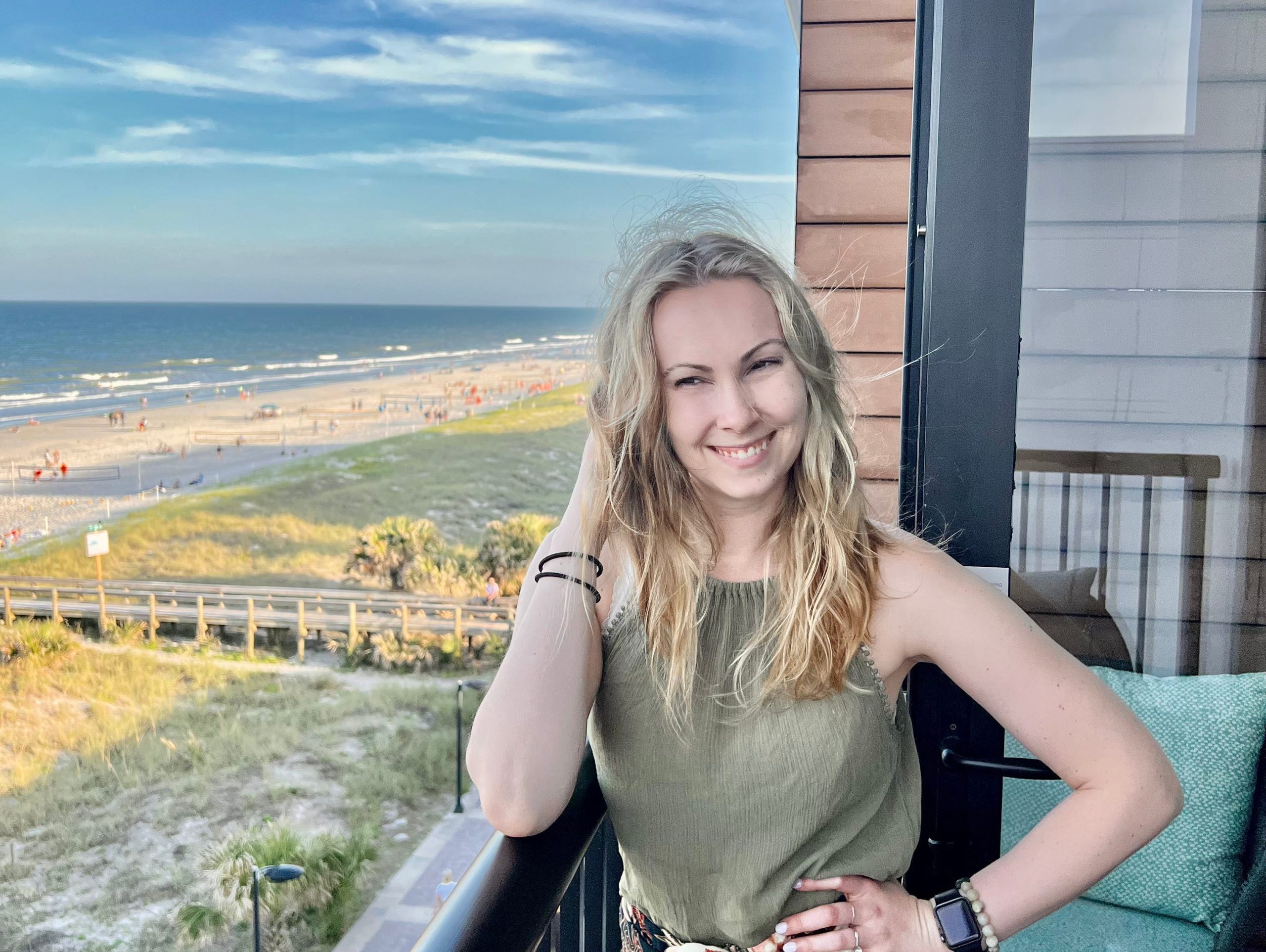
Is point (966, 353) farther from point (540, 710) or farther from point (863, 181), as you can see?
point (863, 181)

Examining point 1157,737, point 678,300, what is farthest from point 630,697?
point 1157,737

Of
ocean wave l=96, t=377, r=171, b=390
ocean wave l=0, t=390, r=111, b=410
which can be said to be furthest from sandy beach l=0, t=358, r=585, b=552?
ocean wave l=96, t=377, r=171, b=390

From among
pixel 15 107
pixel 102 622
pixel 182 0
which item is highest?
pixel 182 0

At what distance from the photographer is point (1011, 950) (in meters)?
1.12

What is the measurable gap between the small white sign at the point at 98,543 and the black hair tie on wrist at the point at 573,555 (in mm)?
17513

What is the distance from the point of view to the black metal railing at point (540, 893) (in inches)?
26.4

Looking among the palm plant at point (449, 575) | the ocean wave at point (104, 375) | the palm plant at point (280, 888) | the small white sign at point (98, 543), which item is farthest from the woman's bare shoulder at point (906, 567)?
the ocean wave at point (104, 375)

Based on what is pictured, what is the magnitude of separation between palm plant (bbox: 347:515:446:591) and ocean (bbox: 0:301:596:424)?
4.06m

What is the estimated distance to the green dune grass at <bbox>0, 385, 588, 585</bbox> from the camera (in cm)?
1723

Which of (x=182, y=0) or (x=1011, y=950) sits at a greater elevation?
(x=182, y=0)

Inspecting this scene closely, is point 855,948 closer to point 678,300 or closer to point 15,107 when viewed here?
point 678,300

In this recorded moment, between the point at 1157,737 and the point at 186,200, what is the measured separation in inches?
901

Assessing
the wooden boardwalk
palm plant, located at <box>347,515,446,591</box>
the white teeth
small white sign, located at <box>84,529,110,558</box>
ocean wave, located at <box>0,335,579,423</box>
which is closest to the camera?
the white teeth

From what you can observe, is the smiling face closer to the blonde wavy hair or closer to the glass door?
the blonde wavy hair
